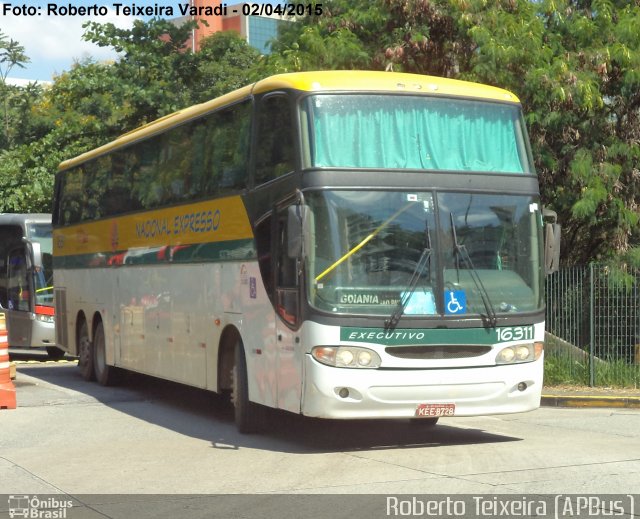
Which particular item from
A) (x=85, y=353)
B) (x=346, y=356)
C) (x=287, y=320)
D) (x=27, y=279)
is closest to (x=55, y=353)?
(x=27, y=279)

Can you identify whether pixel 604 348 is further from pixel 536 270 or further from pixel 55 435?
pixel 55 435

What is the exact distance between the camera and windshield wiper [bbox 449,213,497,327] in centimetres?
1203

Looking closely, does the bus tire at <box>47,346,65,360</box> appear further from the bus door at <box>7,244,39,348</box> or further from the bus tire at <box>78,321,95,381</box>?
the bus tire at <box>78,321,95,381</box>

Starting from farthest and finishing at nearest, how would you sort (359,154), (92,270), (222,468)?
(92,270), (359,154), (222,468)

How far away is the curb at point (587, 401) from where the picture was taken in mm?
17109

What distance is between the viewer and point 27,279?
27984 mm

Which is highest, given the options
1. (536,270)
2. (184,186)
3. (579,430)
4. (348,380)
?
(184,186)

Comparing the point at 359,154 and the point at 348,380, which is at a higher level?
the point at 359,154

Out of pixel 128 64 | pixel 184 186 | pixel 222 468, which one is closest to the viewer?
pixel 222 468

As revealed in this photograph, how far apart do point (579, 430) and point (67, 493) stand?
6.65 m

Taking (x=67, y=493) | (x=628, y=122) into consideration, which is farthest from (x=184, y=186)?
(x=628, y=122)

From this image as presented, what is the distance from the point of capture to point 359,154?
12.0 metres

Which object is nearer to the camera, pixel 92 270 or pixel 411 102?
pixel 411 102

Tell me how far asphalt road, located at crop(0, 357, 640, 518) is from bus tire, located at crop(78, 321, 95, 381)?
3239 millimetres
